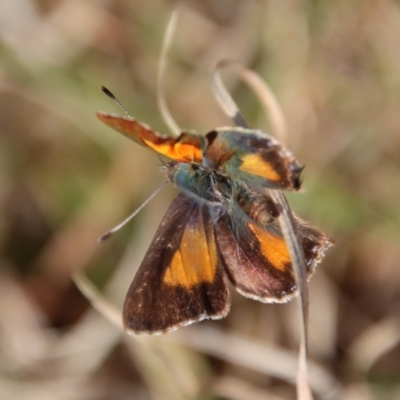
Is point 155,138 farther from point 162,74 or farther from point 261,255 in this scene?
point 162,74

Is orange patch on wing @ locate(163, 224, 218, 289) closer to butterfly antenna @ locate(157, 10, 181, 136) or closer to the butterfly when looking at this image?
the butterfly

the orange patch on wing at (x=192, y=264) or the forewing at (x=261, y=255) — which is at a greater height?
the forewing at (x=261, y=255)

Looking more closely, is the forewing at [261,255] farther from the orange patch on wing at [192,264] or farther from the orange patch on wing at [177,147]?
the orange patch on wing at [177,147]

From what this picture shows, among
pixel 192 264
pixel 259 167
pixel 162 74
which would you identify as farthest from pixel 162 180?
pixel 259 167

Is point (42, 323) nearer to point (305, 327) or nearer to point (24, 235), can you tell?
point (24, 235)

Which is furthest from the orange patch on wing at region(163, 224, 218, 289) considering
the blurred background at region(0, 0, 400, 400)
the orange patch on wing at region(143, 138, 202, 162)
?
the blurred background at region(0, 0, 400, 400)

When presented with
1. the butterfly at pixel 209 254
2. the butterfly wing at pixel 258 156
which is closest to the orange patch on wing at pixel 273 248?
the butterfly at pixel 209 254

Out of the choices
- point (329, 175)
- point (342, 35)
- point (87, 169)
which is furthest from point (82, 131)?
point (342, 35)
